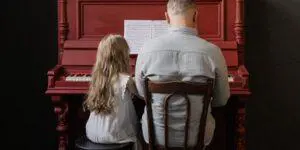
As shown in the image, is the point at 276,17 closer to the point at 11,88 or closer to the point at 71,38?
the point at 71,38

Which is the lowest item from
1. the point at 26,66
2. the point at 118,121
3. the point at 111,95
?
the point at 118,121

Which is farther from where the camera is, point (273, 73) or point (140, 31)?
point (273, 73)

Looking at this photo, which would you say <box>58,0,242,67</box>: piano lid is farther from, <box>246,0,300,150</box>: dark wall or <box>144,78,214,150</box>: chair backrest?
<box>144,78,214,150</box>: chair backrest

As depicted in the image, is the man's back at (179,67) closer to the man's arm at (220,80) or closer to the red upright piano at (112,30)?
the man's arm at (220,80)

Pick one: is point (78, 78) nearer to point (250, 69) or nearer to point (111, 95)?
point (111, 95)

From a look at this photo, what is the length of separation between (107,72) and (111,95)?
0.13 meters

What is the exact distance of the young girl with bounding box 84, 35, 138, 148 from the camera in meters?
2.51

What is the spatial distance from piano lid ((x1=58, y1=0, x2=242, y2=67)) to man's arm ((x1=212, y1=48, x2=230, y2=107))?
2.95 feet

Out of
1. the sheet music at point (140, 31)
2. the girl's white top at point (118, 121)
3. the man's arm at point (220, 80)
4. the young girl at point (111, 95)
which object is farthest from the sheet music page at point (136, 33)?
the man's arm at point (220, 80)

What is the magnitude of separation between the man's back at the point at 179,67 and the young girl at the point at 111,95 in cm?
18

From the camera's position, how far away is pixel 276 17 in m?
3.67

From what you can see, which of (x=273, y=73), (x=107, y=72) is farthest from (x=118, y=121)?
(x=273, y=73)

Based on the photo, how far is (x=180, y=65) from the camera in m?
2.29

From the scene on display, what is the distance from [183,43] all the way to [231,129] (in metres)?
1.26
